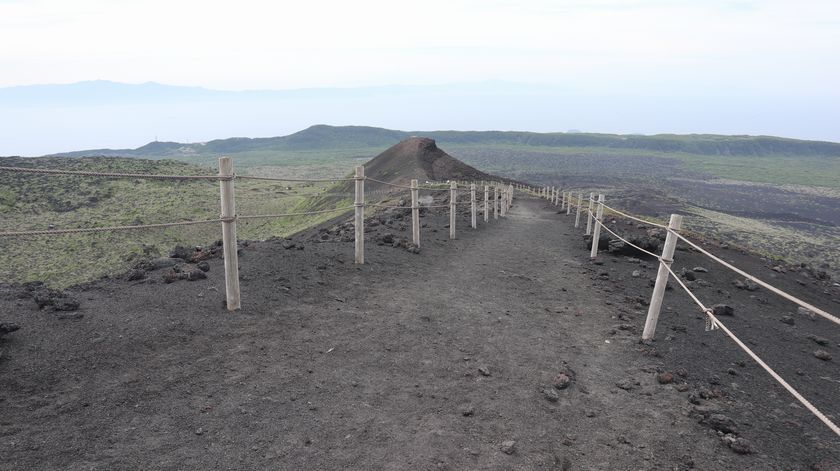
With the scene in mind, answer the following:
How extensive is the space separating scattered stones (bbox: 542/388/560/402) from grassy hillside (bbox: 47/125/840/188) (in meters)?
70.3

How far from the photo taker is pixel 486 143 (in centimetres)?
15875

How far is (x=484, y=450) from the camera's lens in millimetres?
3857

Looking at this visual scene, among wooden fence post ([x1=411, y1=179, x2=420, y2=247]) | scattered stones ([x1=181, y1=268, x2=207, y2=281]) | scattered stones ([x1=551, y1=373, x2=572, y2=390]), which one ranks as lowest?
scattered stones ([x1=551, y1=373, x2=572, y2=390])

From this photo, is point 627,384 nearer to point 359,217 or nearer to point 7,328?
point 359,217

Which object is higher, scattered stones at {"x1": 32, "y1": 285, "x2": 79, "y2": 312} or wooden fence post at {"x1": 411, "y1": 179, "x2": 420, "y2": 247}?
wooden fence post at {"x1": 411, "y1": 179, "x2": 420, "y2": 247}

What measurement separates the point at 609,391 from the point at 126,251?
57.0 feet

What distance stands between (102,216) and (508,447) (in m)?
24.5

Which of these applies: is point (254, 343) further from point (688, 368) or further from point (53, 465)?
point (688, 368)

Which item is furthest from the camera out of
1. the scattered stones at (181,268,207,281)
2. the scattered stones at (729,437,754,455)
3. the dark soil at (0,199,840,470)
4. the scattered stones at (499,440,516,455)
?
the scattered stones at (181,268,207,281)

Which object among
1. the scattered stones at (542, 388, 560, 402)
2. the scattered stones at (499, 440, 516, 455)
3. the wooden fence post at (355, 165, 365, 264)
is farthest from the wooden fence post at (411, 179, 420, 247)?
the scattered stones at (499, 440, 516, 455)

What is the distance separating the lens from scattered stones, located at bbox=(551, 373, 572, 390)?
5.02m

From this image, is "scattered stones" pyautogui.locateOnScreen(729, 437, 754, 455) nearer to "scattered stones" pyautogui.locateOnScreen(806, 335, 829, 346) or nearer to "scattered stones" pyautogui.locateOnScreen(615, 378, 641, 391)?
"scattered stones" pyautogui.locateOnScreen(615, 378, 641, 391)

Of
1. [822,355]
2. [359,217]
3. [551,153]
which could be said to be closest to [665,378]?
[822,355]

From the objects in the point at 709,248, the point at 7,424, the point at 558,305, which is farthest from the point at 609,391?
the point at 709,248
